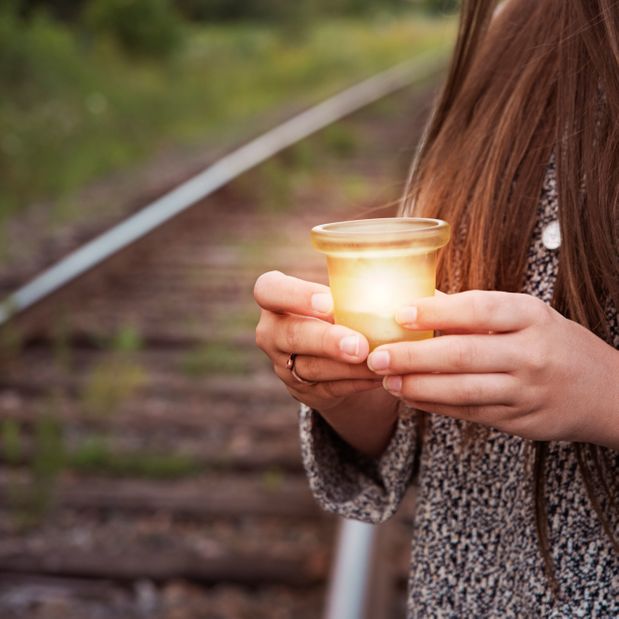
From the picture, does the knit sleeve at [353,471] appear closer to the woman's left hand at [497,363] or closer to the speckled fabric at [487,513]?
the speckled fabric at [487,513]

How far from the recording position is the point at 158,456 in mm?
3344

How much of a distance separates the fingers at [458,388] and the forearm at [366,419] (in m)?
A: 0.36

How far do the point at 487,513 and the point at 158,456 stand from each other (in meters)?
2.17

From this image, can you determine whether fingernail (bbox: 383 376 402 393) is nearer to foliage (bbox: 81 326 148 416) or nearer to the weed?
foliage (bbox: 81 326 148 416)

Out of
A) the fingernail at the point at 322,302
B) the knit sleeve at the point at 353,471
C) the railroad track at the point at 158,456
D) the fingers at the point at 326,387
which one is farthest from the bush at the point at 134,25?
the fingernail at the point at 322,302

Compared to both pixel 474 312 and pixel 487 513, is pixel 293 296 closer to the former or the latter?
pixel 474 312

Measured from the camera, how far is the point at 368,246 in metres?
0.93

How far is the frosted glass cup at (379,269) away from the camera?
0.93 m

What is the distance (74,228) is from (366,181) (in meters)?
2.87

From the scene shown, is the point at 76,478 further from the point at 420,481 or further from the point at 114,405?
the point at 420,481

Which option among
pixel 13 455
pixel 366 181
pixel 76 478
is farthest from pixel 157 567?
pixel 366 181

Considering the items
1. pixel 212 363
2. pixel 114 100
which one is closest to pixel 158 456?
pixel 212 363

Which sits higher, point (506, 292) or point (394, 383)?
point (506, 292)

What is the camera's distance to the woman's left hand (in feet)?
3.08
